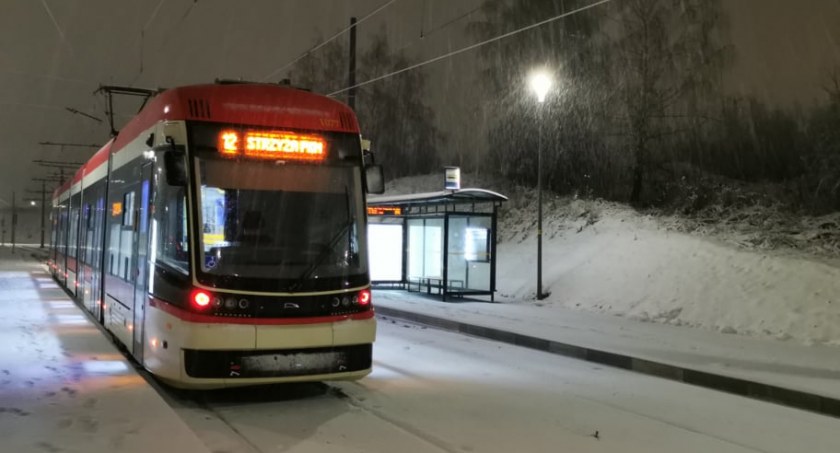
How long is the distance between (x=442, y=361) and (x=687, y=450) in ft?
16.3

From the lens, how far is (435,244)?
2161 centimetres

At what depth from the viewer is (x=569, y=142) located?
3138cm

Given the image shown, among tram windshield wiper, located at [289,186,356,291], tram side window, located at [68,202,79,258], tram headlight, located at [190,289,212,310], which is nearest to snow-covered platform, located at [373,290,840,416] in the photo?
tram windshield wiper, located at [289,186,356,291]

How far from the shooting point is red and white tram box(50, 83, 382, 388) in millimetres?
6973

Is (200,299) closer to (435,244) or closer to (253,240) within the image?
(253,240)

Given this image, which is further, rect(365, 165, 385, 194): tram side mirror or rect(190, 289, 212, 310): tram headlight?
rect(365, 165, 385, 194): tram side mirror

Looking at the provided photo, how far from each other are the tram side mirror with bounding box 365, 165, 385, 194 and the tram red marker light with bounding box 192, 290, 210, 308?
2.17 meters

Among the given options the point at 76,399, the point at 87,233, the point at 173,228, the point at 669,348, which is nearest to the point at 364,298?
the point at 173,228

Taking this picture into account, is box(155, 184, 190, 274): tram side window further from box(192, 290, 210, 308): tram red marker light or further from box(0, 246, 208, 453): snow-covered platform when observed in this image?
box(0, 246, 208, 453): snow-covered platform

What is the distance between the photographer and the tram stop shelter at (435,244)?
66.2ft

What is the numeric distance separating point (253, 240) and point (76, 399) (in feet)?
8.16

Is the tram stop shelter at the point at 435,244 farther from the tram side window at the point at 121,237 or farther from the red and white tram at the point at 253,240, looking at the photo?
the red and white tram at the point at 253,240

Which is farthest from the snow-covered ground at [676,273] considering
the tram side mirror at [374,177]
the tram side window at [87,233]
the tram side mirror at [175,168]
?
Result: the tram side window at [87,233]

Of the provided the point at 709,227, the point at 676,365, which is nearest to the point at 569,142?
the point at 709,227
